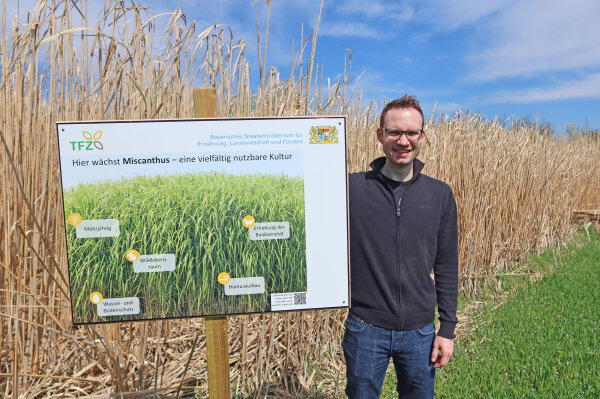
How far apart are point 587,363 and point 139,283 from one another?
353 centimetres

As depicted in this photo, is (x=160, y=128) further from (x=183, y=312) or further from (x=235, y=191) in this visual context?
(x=183, y=312)

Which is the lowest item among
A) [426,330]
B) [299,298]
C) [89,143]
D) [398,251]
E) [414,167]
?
[426,330]

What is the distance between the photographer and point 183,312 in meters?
1.46

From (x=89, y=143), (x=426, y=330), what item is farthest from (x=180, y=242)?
(x=426, y=330)

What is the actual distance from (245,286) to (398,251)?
0.66m

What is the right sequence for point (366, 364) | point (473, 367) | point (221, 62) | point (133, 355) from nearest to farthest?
point (366, 364) < point (133, 355) < point (221, 62) < point (473, 367)

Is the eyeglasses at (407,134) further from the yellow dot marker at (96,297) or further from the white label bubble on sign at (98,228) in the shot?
the yellow dot marker at (96,297)

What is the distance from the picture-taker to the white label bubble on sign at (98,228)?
1.40m

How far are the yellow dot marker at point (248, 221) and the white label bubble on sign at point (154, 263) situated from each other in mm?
279

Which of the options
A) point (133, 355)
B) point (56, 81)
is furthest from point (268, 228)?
point (56, 81)

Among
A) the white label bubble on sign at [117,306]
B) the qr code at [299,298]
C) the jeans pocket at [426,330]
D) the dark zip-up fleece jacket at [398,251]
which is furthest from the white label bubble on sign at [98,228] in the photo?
the jeans pocket at [426,330]

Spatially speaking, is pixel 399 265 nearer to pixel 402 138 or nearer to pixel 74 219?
pixel 402 138

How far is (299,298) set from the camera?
150cm

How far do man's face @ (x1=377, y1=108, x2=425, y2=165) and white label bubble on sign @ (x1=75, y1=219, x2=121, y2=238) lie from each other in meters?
1.09
